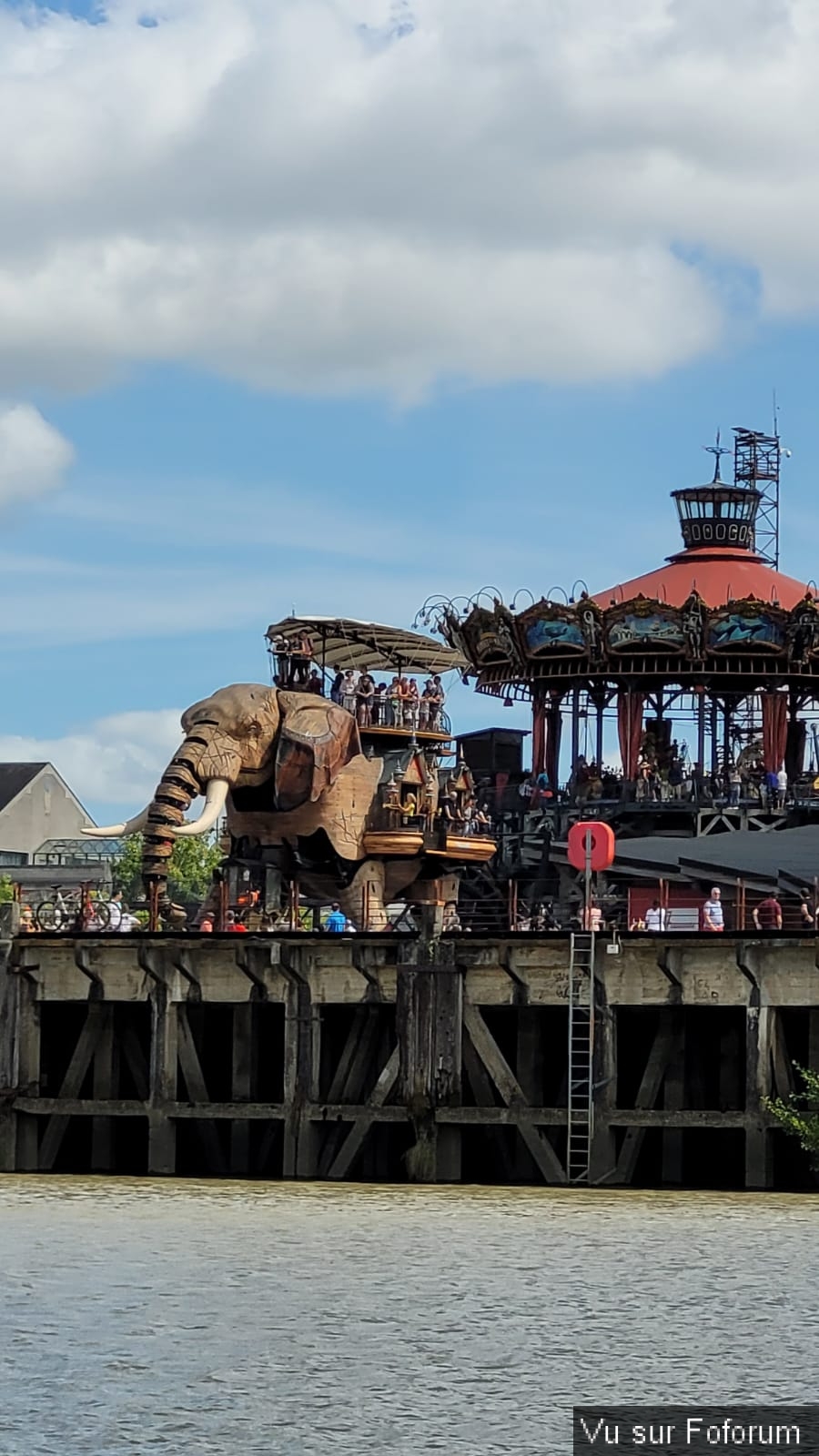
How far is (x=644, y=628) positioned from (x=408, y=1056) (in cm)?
2245

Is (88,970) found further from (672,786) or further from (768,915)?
(672,786)

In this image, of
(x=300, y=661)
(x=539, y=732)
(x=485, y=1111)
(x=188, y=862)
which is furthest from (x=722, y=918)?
(x=188, y=862)

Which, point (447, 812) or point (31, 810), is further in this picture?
point (31, 810)

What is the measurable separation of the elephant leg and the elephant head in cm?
173

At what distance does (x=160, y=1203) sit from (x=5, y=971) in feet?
22.0

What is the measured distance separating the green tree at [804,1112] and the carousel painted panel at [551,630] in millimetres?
23089

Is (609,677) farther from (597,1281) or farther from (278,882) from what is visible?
(597,1281)

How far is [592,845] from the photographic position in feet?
148

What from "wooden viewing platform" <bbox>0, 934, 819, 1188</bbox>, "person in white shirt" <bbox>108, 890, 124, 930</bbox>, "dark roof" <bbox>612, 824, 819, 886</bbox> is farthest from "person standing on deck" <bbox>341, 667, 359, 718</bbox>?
"wooden viewing platform" <bbox>0, 934, 819, 1188</bbox>

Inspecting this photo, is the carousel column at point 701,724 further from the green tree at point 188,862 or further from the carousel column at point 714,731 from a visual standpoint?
the green tree at point 188,862

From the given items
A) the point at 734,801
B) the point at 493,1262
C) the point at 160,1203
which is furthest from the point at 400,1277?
the point at 734,801

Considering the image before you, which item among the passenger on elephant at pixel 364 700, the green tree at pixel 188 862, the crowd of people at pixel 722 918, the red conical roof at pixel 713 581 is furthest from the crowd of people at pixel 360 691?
the green tree at pixel 188 862

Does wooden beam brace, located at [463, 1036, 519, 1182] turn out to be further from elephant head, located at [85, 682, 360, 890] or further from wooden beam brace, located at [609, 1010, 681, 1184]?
elephant head, located at [85, 682, 360, 890]

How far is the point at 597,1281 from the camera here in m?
31.9
